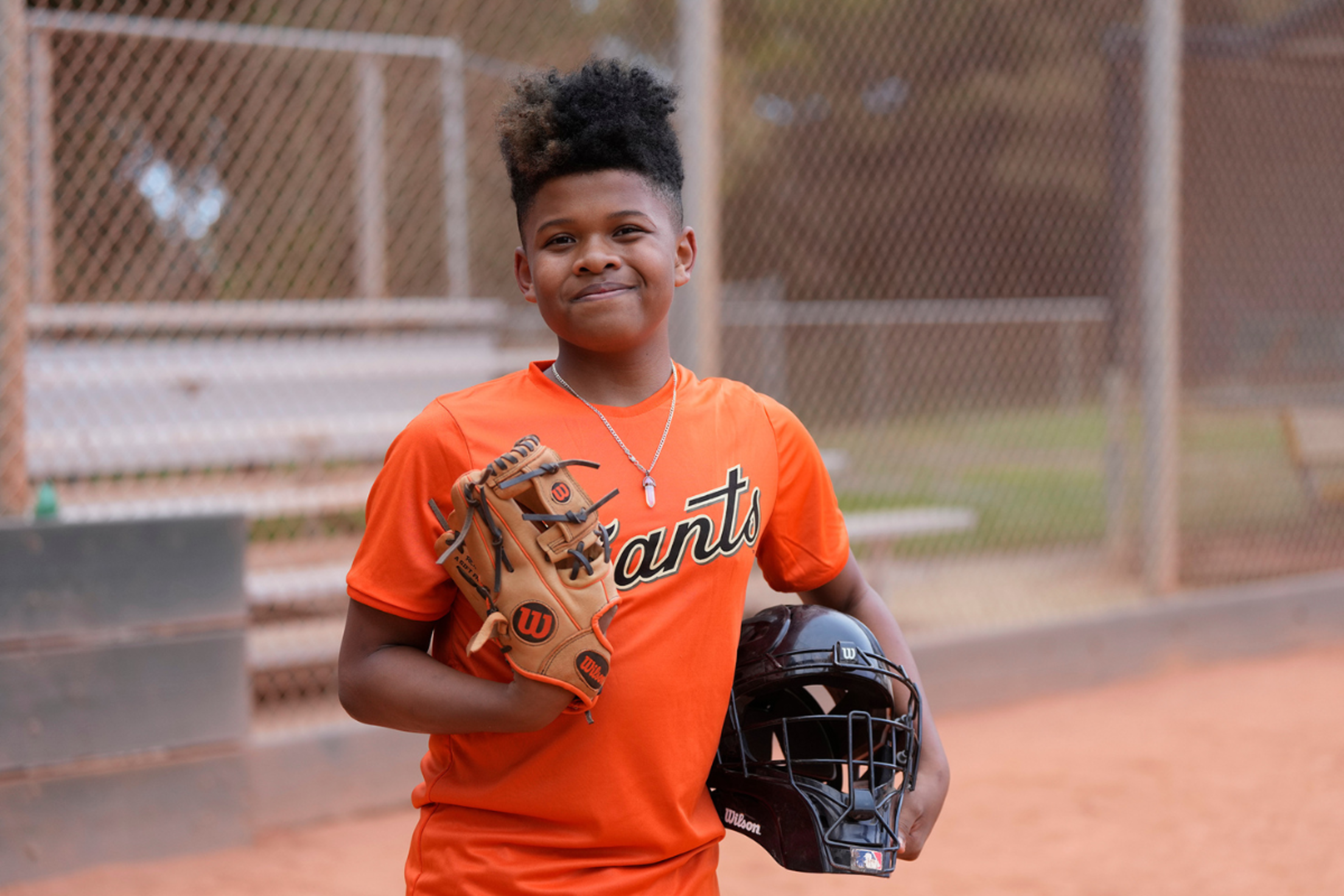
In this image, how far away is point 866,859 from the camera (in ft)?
4.83

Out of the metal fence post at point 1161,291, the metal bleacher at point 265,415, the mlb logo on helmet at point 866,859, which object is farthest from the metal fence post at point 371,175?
the mlb logo on helmet at point 866,859

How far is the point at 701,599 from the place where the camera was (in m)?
1.57

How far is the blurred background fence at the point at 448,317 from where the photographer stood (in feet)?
16.3

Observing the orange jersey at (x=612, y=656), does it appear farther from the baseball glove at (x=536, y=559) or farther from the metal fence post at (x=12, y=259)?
the metal fence post at (x=12, y=259)

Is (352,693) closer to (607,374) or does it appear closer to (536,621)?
(536,621)

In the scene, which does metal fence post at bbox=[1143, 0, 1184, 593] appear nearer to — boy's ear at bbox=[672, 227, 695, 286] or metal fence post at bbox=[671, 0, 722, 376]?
metal fence post at bbox=[671, 0, 722, 376]

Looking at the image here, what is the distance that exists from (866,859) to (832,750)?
0.19m

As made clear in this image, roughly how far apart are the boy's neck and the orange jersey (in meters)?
0.03

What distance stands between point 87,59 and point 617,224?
506cm

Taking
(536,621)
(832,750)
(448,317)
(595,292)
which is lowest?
(832,750)

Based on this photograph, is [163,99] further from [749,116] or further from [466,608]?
[749,116]

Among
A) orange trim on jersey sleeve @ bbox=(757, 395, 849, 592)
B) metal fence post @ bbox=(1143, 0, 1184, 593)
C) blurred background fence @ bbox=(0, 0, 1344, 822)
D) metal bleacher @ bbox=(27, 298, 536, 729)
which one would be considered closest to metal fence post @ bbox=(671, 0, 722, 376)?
blurred background fence @ bbox=(0, 0, 1344, 822)

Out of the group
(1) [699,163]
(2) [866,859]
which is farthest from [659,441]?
(1) [699,163]

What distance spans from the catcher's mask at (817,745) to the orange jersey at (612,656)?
5 centimetres
